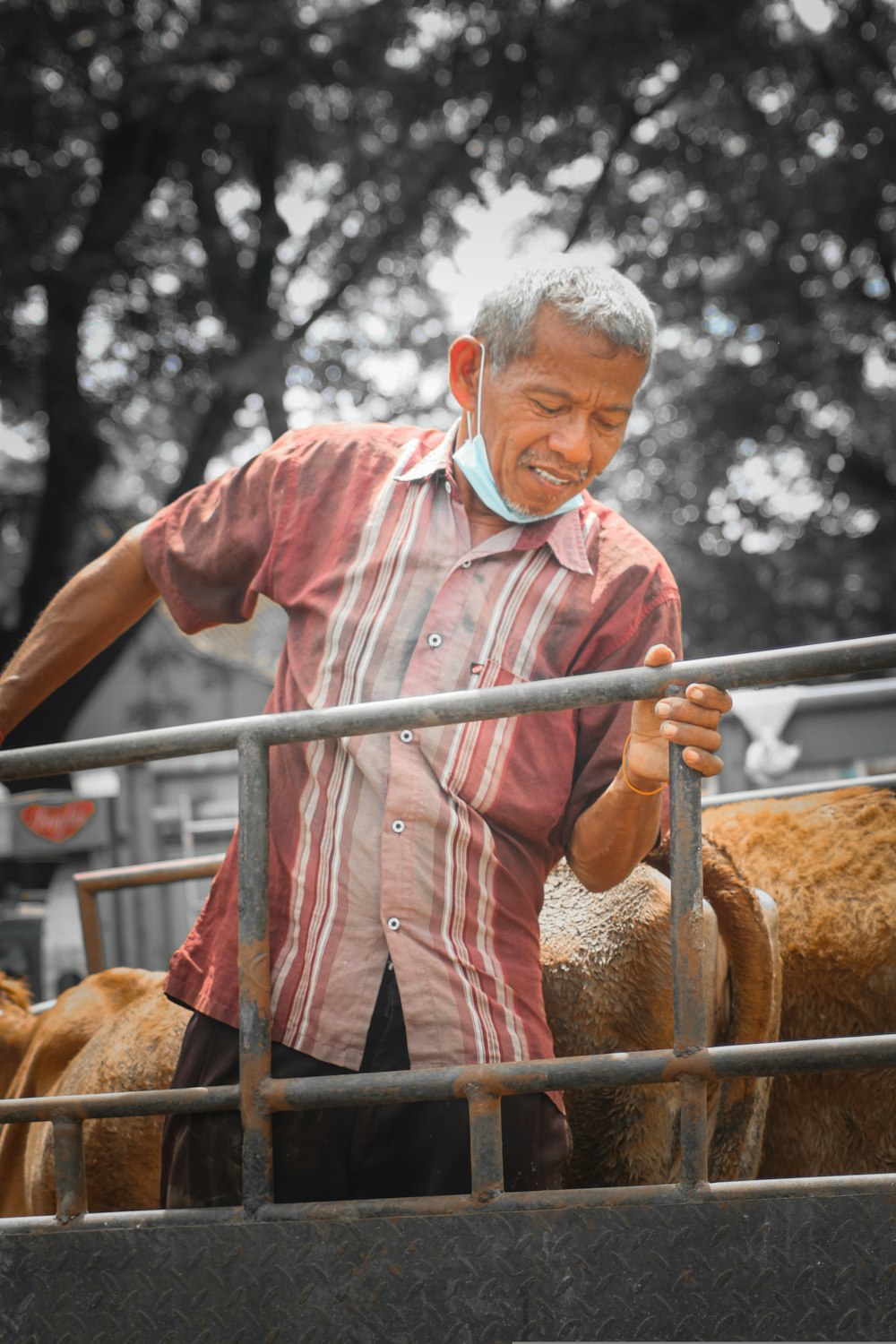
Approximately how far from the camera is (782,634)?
10820mm

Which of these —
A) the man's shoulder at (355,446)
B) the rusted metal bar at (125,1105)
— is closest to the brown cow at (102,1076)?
the rusted metal bar at (125,1105)

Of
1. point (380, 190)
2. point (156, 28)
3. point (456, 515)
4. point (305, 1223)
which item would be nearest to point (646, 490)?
point (380, 190)

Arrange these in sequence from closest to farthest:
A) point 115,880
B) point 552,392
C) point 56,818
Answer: point 552,392
point 115,880
point 56,818

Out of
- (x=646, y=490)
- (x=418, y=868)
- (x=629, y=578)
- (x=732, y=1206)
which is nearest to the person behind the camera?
(x=732, y=1206)

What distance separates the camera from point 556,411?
75.2 inches

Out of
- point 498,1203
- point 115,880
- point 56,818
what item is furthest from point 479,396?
A: point 56,818

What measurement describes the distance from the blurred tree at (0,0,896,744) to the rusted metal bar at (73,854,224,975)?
196 inches

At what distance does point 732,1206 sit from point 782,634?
9.81 m

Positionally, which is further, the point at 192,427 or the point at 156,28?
the point at 192,427

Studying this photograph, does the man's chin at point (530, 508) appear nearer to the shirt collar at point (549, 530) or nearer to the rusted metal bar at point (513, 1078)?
the shirt collar at point (549, 530)

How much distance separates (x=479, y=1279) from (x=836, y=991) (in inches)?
39.3

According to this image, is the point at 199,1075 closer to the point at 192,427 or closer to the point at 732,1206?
the point at 732,1206

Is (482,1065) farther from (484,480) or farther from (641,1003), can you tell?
(484,480)

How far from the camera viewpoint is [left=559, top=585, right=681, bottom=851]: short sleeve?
6.01 feet
